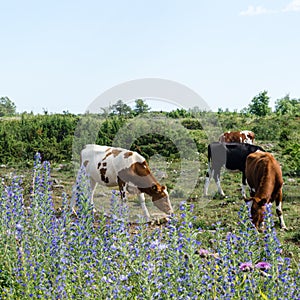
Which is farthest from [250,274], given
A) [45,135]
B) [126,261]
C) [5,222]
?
[45,135]

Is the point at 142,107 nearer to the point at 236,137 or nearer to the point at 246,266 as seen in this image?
the point at 236,137

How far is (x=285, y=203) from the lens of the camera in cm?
1352

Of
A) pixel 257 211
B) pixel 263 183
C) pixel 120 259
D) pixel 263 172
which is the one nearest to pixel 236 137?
pixel 263 172

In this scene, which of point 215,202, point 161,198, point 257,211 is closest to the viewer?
point 257,211

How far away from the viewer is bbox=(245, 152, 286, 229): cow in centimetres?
991

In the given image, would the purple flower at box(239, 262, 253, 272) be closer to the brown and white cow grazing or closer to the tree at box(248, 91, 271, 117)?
the brown and white cow grazing

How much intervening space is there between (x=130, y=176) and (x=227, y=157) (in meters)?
4.29

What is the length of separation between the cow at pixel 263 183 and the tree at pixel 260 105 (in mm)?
32394

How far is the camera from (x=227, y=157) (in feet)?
Answer: 49.5

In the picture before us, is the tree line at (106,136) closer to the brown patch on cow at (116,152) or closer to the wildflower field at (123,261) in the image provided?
the brown patch on cow at (116,152)

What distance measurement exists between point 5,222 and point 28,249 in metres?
0.50

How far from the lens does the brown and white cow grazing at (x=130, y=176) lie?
38.5 feet

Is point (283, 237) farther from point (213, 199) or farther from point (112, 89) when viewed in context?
point (112, 89)

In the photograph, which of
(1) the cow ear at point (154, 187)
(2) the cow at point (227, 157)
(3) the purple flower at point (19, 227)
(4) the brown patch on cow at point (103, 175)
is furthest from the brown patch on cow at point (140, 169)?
(3) the purple flower at point (19, 227)
